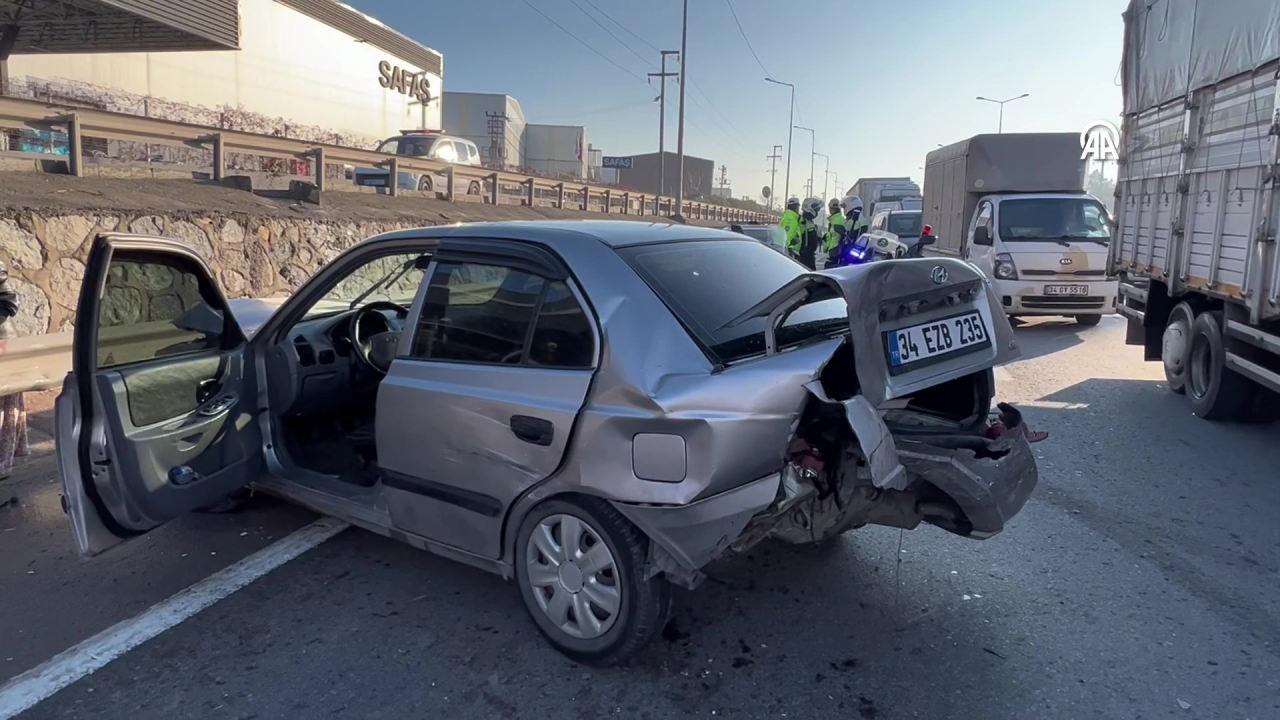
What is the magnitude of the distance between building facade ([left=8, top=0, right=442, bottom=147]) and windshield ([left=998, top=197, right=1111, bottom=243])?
16.7m

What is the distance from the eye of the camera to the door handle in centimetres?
297

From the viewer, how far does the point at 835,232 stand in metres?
11.1

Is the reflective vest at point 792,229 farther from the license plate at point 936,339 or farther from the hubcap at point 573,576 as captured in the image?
the hubcap at point 573,576

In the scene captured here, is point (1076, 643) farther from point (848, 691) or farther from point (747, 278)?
point (747, 278)

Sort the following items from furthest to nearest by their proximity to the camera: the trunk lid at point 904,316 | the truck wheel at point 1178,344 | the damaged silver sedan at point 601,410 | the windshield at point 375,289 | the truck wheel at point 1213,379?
1. the truck wheel at point 1178,344
2. the truck wheel at point 1213,379
3. the windshield at point 375,289
4. the trunk lid at point 904,316
5. the damaged silver sedan at point 601,410

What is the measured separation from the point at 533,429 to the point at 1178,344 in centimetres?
665

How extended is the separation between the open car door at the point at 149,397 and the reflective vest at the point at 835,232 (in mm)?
8461

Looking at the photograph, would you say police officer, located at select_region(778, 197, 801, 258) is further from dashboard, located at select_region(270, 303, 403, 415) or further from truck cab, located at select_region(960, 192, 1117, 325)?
dashboard, located at select_region(270, 303, 403, 415)

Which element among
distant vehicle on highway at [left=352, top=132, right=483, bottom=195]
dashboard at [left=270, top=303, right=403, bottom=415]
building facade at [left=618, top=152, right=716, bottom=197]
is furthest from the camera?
building facade at [left=618, top=152, right=716, bottom=197]

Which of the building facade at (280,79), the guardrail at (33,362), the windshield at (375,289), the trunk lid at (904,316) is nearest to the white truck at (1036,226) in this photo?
the trunk lid at (904,316)

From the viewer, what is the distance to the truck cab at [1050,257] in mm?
11250

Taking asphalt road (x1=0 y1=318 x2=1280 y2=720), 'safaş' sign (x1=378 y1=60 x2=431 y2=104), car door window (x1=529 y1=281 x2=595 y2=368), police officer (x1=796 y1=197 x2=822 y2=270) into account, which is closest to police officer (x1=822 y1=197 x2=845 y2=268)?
police officer (x1=796 y1=197 x2=822 y2=270)

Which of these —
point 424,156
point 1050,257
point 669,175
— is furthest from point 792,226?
point 669,175

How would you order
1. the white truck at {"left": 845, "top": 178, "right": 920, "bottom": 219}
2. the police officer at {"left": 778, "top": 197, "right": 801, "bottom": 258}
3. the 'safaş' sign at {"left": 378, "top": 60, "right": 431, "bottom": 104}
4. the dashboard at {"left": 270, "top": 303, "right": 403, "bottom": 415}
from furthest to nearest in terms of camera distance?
1. the 'safaş' sign at {"left": 378, "top": 60, "right": 431, "bottom": 104}
2. the white truck at {"left": 845, "top": 178, "right": 920, "bottom": 219}
3. the police officer at {"left": 778, "top": 197, "right": 801, "bottom": 258}
4. the dashboard at {"left": 270, "top": 303, "right": 403, "bottom": 415}
